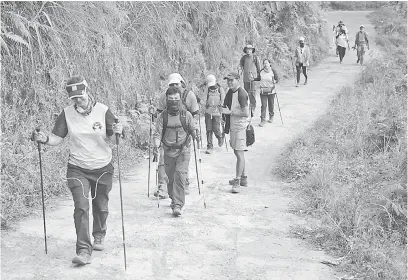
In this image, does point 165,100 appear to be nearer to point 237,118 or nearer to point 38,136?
point 237,118

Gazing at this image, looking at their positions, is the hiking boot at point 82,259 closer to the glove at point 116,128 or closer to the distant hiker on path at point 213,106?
the glove at point 116,128

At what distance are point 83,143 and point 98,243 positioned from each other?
1309mm

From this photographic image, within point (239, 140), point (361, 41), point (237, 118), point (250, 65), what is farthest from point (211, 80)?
point (361, 41)

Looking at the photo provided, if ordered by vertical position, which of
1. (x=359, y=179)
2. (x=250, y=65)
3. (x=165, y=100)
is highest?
(x=250, y=65)

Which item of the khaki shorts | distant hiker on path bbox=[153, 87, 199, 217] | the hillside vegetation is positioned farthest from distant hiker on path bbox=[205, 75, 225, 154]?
distant hiker on path bbox=[153, 87, 199, 217]

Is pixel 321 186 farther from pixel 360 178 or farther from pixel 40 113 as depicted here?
pixel 40 113

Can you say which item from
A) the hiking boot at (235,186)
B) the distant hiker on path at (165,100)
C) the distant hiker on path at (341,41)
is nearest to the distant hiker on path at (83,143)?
the distant hiker on path at (165,100)

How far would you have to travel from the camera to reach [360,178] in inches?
426

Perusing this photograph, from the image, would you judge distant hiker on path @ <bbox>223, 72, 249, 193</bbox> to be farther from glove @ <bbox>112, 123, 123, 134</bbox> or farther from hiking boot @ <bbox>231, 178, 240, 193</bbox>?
glove @ <bbox>112, 123, 123, 134</bbox>

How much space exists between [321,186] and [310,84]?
12298 millimetres

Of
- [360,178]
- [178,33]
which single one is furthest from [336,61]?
[360,178]

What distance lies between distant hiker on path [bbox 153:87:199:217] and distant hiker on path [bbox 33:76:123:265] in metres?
1.66

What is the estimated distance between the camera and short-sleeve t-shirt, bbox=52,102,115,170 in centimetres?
671

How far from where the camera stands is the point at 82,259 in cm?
662
